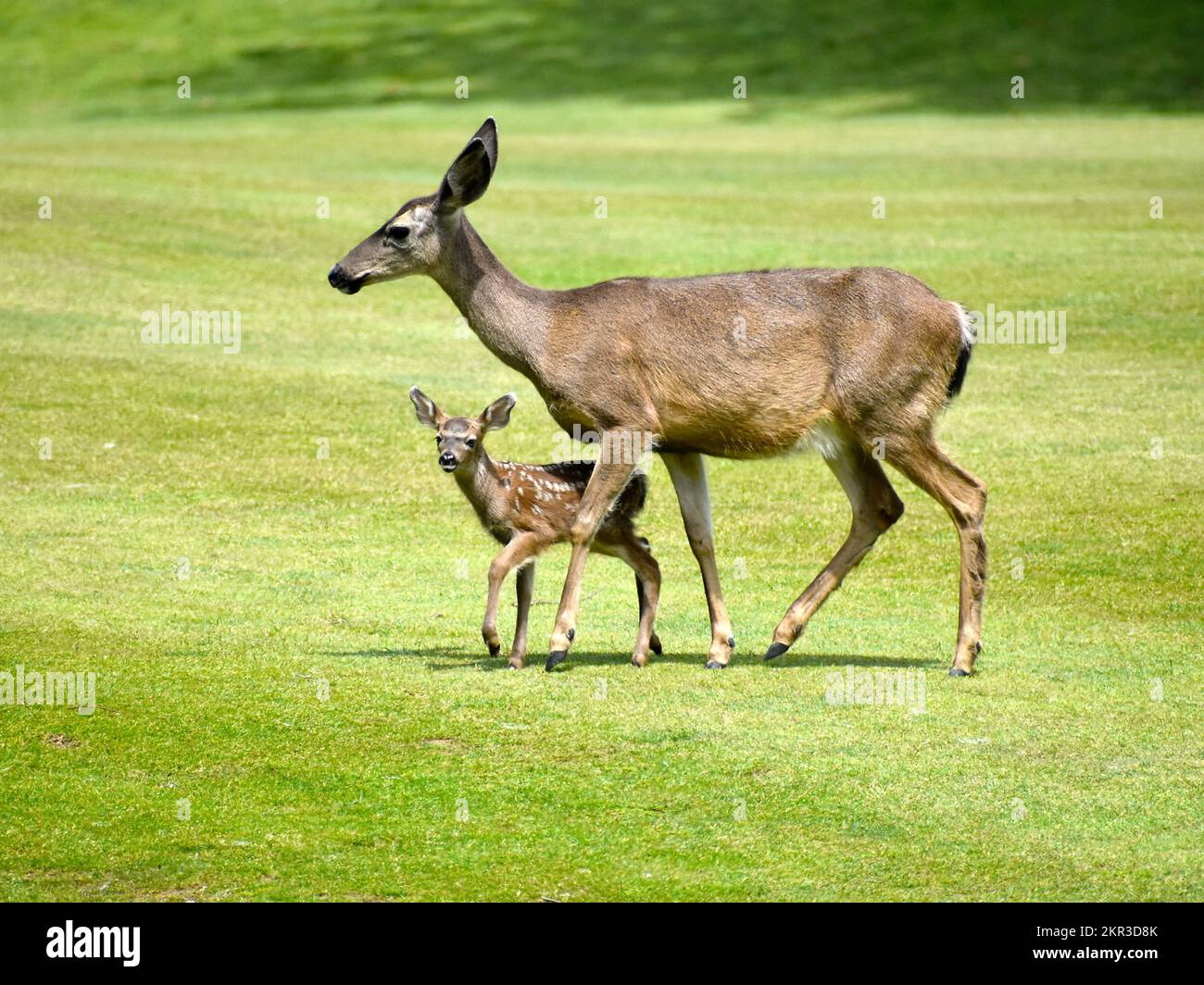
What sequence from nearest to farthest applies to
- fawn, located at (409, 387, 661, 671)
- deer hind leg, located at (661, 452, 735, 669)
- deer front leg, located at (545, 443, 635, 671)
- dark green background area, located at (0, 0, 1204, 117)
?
deer front leg, located at (545, 443, 635, 671), fawn, located at (409, 387, 661, 671), deer hind leg, located at (661, 452, 735, 669), dark green background area, located at (0, 0, 1204, 117)

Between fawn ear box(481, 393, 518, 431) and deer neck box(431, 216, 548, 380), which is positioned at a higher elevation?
deer neck box(431, 216, 548, 380)

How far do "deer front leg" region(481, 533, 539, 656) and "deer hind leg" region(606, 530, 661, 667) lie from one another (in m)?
0.57

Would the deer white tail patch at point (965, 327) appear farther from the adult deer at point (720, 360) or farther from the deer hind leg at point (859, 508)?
the deer hind leg at point (859, 508)

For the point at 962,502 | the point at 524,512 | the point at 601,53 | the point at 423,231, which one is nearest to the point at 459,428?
the point at 524,512

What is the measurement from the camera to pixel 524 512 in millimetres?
12211

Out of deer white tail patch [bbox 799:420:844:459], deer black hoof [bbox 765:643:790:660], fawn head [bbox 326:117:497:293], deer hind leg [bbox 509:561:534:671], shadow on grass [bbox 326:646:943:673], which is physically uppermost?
fawn head [bbox 326:117:497:293]

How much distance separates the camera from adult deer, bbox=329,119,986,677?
12.0m

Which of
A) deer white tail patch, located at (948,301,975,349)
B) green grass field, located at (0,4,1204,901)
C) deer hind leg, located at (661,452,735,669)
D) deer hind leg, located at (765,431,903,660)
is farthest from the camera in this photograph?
deer hind leg, located at (765,431,903,660)

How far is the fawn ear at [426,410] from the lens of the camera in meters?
12.4

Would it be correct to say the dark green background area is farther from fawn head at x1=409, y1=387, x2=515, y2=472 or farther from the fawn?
the fawn

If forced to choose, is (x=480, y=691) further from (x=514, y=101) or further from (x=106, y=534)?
(x=514, y=101)

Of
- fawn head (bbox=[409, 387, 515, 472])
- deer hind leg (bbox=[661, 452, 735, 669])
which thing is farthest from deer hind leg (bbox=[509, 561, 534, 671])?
deer hind leg (bbox=[661, 452, 735, 669])

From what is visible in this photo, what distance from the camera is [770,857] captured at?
9.02m

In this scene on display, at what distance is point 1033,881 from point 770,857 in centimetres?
121
